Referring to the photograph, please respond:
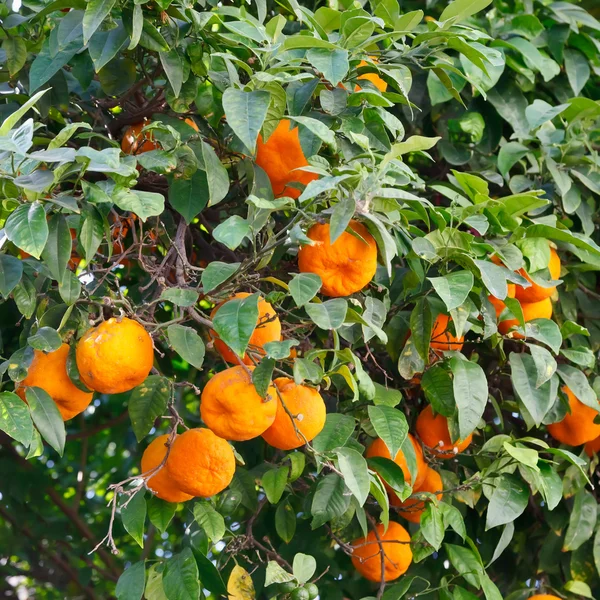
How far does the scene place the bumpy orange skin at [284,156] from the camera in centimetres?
131

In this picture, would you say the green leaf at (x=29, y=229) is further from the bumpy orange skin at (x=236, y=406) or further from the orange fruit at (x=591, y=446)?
the orange fruit at (x=591, y=446)

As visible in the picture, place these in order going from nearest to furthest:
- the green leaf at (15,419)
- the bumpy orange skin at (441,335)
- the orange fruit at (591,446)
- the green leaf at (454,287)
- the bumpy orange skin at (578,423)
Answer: the green leaf at (15,419) < the green leaf at (454,287) < the bumpy orange skin at (441,335) < the bumpy orange skin at (578,423) < the orange fruit at (591,446)

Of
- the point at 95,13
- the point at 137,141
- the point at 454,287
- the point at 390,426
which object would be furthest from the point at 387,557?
the point at 95,13

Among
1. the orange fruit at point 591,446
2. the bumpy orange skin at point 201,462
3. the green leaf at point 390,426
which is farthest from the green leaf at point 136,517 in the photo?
the orange fruit at point 591,446

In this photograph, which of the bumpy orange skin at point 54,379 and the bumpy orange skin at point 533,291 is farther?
the bumpy orange skin at point 533,291

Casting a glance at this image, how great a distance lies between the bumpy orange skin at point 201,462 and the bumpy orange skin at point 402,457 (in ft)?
1.14

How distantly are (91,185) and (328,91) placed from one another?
0.42 m

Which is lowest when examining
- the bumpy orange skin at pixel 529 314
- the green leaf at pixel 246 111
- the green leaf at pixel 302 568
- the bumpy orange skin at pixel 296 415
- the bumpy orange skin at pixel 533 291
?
the green leaf at pixel 302 568

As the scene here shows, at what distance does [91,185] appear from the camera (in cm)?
105

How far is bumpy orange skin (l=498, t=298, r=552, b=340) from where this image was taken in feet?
4.87

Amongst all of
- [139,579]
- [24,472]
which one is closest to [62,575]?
[24,472]

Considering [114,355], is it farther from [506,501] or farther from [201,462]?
[506,501]

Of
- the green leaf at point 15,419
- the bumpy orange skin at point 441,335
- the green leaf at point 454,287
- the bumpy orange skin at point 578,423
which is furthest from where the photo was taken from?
the bumpy orange skin at point 578,423

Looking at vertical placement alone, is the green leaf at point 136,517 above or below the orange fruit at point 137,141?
below
